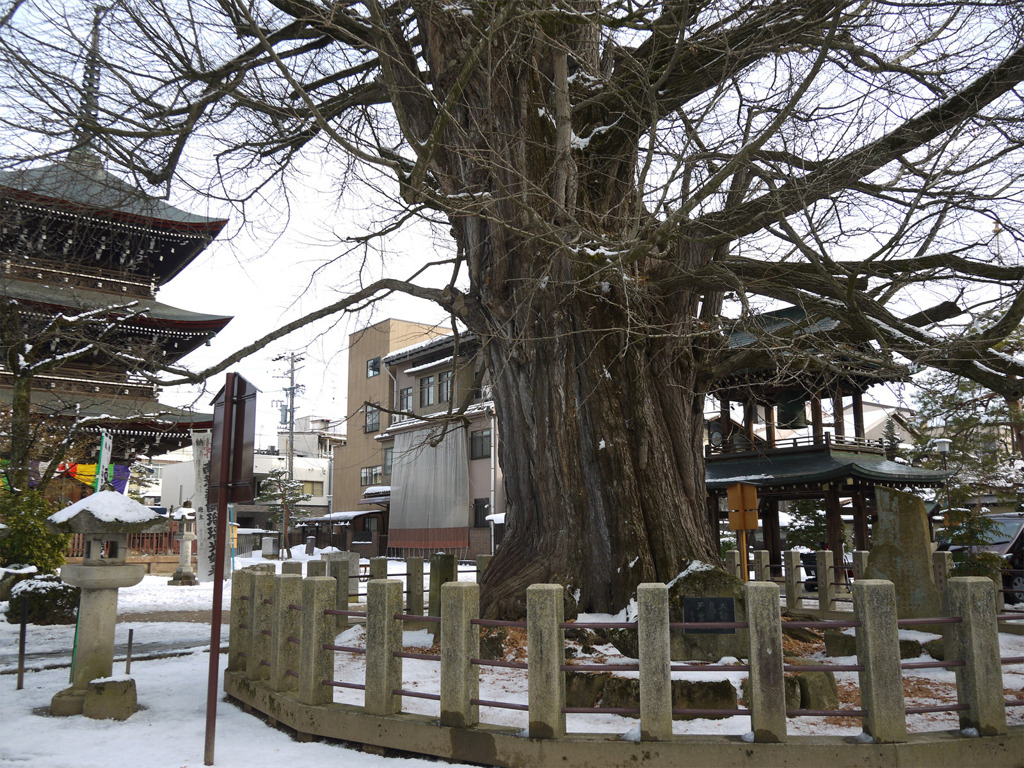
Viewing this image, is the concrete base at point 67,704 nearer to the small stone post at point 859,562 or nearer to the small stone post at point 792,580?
the small stone post at point 859,562

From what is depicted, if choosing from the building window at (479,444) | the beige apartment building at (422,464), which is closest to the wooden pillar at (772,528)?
the beige apartment building at (422,464)

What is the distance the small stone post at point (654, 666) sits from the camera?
17.4 ft

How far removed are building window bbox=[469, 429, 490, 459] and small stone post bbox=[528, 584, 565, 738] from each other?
2832 centimetres

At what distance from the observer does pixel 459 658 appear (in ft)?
19.1

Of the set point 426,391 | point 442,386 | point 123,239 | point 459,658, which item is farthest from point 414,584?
point 426,391

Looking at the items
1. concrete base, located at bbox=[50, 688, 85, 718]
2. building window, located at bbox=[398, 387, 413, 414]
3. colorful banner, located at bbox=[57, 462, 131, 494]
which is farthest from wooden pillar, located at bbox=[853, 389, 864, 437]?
building window, located at bbox=[398, 387, 413, 414]

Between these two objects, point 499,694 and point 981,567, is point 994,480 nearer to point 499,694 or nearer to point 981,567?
point 981,567

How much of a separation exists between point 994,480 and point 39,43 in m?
26.5

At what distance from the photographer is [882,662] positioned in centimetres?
520

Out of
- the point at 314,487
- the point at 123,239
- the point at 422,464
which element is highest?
the point at 123,239

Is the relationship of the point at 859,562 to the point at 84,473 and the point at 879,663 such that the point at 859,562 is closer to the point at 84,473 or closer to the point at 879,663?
the point at 879,663

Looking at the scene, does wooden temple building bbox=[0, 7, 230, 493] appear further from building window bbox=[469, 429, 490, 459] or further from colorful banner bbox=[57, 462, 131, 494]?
building window bbox=[469, 429, 490, 459]

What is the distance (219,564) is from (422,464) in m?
31.3

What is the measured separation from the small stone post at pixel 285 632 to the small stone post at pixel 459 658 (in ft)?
6.27
